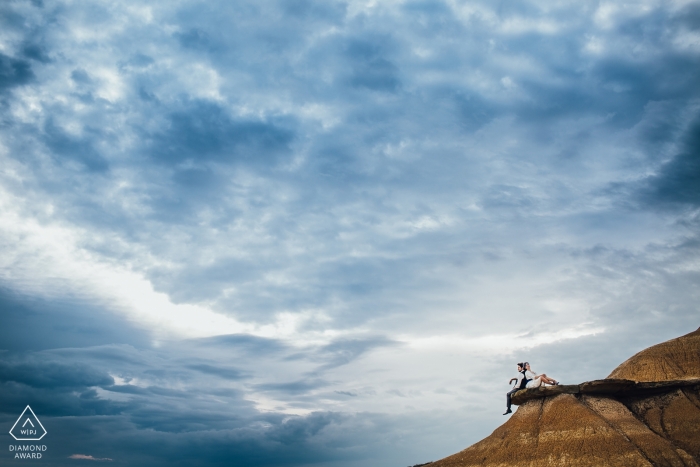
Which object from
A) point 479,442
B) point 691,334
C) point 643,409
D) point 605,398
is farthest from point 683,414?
point 691,334

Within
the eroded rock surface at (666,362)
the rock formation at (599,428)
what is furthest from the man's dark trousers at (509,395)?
the eroded rock surface at (666,362)

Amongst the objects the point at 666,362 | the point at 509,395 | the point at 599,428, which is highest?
the point at 666,362

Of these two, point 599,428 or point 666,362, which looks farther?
point 666,362

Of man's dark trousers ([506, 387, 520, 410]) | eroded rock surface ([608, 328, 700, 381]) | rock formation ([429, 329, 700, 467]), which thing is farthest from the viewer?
eroded rock surface ([608, 328, 700, 381])

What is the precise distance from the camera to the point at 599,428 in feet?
197

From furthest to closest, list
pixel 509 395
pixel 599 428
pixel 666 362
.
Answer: pixel 666 362
pixel 509 395
pixel 599 428

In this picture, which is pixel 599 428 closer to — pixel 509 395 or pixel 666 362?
pixel 509 395

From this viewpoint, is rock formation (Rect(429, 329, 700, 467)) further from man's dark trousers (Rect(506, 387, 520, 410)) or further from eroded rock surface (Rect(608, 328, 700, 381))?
eroded rock surface (Rect(608, 328, 700, 381))

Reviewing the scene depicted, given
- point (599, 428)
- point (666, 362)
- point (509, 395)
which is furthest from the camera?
point (666, 362)

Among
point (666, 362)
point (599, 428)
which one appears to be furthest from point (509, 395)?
point (666, 362)

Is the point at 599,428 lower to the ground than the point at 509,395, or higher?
lower

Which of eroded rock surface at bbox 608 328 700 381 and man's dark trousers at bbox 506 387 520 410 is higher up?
eroded rock surface at bbox 608 328 700 381

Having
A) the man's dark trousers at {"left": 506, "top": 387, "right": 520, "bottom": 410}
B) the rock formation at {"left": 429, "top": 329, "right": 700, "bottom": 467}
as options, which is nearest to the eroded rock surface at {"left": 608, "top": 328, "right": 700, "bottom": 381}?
the rock formation at {"left": 429, "top": 329, "right": 700, "bottom": 467}

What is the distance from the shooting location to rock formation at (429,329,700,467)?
188 feet
